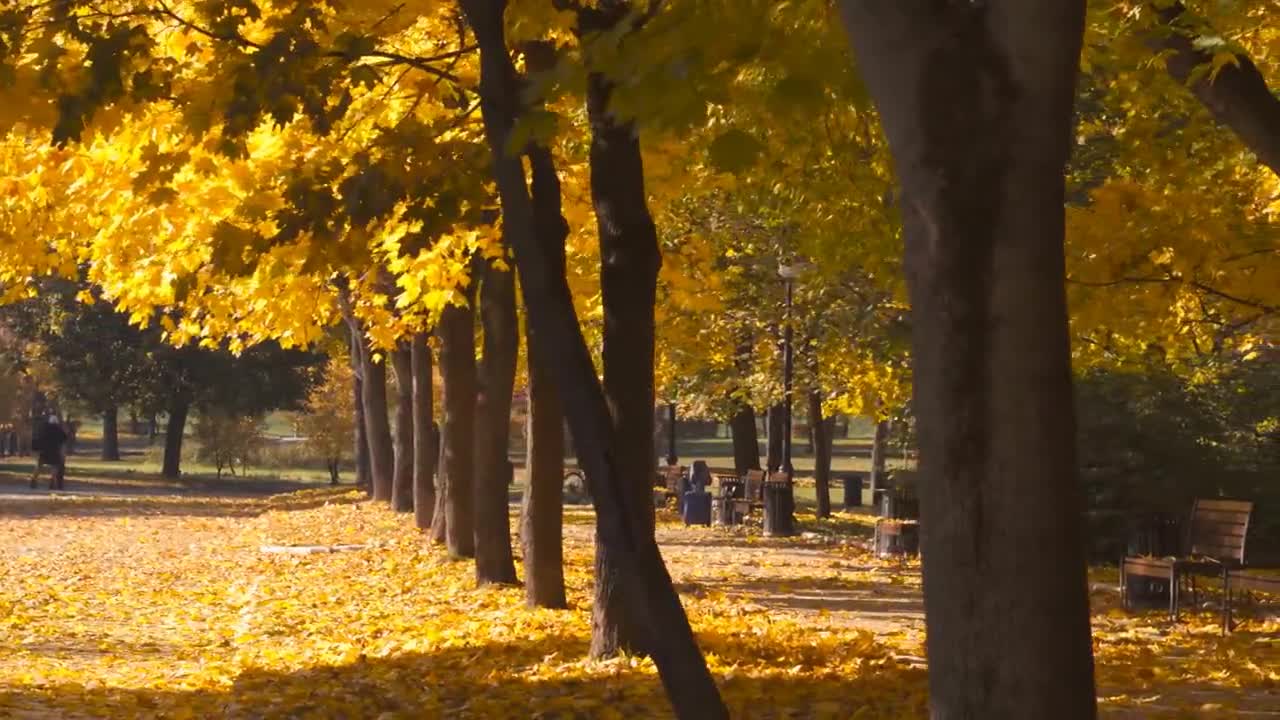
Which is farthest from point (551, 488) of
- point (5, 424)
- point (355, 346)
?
point (5, 424)

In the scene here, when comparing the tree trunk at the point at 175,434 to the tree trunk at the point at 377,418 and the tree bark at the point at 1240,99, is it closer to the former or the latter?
the tree trunk at the point at 377,418

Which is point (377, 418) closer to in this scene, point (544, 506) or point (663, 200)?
point (663, 200)

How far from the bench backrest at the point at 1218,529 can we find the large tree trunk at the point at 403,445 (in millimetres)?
19477

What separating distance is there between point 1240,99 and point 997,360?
5635mm

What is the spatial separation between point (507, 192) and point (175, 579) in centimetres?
1473

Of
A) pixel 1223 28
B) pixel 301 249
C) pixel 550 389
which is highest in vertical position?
pixel 1223 28

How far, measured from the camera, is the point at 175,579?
21297 millimetres

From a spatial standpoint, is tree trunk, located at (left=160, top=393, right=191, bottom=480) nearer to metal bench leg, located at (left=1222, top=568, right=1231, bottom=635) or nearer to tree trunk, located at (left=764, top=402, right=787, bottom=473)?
tree trunk, located at (left=764, top=402, right=787, bottom=473)

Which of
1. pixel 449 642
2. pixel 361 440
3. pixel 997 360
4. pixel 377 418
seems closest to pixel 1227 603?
pixel 449 642

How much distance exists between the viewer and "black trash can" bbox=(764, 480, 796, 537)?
2941 centimetres

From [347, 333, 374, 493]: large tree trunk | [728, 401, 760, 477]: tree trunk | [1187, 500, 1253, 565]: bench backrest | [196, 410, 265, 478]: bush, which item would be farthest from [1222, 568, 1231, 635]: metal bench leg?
[196, 410, 265, 478]: bush

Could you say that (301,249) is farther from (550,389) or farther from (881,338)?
(881,338)

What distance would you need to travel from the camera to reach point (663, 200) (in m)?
17.2

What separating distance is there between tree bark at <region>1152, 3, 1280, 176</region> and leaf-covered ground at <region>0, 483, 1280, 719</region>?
10.1 ft
